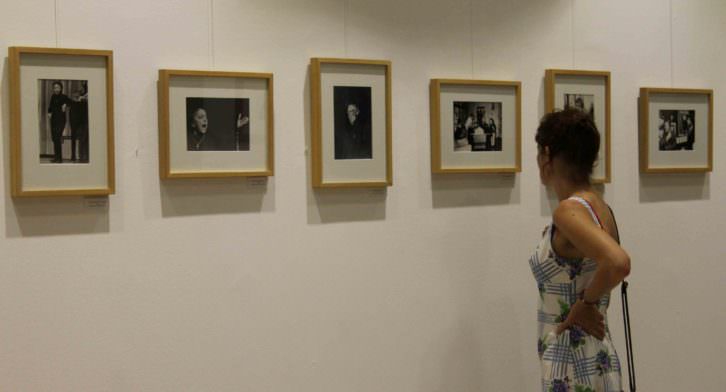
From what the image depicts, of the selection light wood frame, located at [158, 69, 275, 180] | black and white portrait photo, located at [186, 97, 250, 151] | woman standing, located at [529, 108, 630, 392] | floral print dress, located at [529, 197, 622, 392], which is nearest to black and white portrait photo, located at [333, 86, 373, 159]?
light wood frame, located at [158, 69, 275, 180]

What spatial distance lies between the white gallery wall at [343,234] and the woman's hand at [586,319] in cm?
97

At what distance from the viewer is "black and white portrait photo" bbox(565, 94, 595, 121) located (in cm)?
488

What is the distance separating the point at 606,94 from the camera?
498 cm

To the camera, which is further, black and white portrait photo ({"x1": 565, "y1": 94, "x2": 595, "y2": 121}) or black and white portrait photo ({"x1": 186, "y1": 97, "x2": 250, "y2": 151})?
black and white portrait photo ({"x1": 565, "y1": 94, "x2": 595, "y2": 121})

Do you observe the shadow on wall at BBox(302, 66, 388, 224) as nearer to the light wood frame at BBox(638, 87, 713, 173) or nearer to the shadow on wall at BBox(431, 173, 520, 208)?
the shadow on wall at BBox(431, 173, 520, 208)

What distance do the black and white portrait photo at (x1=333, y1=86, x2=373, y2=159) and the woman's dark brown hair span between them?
2.99 feet

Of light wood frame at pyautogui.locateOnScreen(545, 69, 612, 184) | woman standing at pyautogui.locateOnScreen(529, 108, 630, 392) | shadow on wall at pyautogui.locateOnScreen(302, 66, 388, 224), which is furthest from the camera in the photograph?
light wood frame at pyautogui.locateOnScreen(545, 69, 612, 184)

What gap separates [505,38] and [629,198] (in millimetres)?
1179

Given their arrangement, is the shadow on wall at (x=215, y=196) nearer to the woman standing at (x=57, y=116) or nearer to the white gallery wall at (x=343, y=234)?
the white gallery wall at (x=343, y=234)

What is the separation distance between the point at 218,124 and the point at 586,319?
5.71 ft

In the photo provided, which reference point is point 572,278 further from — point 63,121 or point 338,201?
point 63,121

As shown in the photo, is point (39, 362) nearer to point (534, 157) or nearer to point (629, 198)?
point (534, 157)

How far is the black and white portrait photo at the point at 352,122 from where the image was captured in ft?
13.9

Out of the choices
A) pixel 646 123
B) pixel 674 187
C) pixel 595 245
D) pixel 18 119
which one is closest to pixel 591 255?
pixel 595 245
